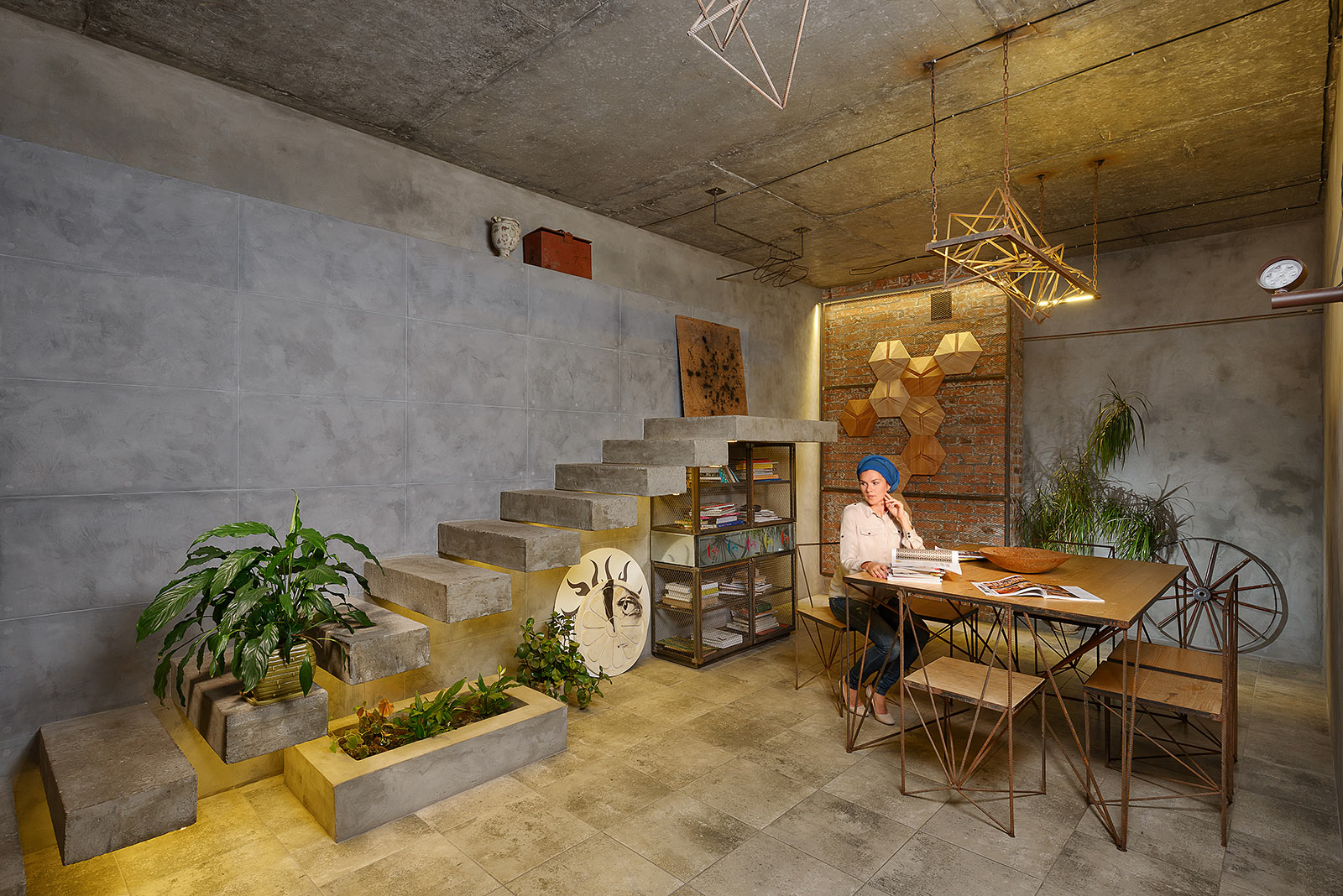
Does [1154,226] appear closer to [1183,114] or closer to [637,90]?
[1183,114]

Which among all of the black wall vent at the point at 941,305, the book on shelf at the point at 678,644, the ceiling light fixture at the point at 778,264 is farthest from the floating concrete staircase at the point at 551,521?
the black wall vent at the point at 941,305

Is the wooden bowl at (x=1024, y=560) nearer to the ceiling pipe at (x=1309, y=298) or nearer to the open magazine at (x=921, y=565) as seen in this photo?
the open magazine at (x=921, y=565)

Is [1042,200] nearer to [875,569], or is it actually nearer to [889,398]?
[889,398]

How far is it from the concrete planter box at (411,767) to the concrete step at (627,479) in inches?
46.8

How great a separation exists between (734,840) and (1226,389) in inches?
195

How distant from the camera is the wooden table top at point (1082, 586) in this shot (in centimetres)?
260

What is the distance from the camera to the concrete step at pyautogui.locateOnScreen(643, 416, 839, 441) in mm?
4262

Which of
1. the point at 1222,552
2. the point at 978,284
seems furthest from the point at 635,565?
the point at 1222,552

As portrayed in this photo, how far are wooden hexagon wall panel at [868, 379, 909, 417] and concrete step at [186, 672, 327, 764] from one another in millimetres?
5074

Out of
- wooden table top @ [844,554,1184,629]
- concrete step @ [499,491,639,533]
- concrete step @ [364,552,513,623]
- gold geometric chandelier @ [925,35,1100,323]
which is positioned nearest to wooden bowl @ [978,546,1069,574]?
wooden table top @ [844,554,1184,629]

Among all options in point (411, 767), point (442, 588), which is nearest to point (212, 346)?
point (442, 588)

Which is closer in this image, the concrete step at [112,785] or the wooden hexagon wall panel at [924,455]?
the concrete step at [112,785]

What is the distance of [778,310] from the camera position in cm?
615

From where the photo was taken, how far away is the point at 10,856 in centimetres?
188
